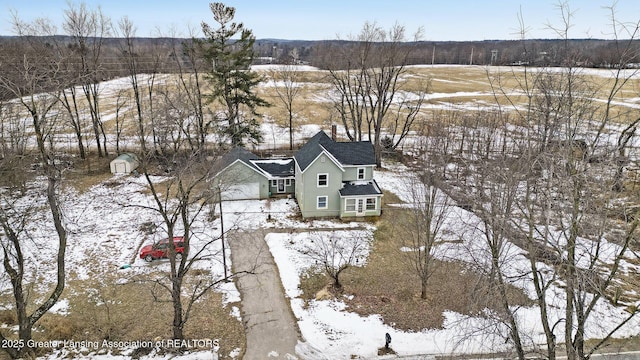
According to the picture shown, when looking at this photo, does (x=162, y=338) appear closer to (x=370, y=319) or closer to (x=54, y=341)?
(x=54, y=341)

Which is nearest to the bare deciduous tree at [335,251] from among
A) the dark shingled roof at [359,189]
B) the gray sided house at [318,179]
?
the gray sided house at [318,179]

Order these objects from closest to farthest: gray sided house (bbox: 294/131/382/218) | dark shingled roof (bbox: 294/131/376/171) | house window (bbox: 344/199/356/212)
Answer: gray sided house (bbox: 294/131/382/218) < house window (bbox: 344/199/356/212) < dark shingled roof (bbox: 294/131/376/171)

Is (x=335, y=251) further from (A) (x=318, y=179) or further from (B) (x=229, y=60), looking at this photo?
(B) (x=229, y=60)

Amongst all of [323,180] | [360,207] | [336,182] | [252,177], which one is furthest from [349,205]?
[252,177]

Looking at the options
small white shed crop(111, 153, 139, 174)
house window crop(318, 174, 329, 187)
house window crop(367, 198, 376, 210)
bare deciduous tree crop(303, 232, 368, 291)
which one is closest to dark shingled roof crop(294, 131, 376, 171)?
house window crop(318, 174, 329, 187)

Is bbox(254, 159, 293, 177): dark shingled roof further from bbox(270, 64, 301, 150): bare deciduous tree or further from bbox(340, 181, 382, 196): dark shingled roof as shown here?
bbox(270, 64, 301, 150): bare deciduous tree

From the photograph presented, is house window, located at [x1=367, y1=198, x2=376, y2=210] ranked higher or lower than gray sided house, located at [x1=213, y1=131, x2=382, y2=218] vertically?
lower

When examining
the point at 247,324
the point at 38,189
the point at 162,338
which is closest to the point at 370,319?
the point at 247,324
